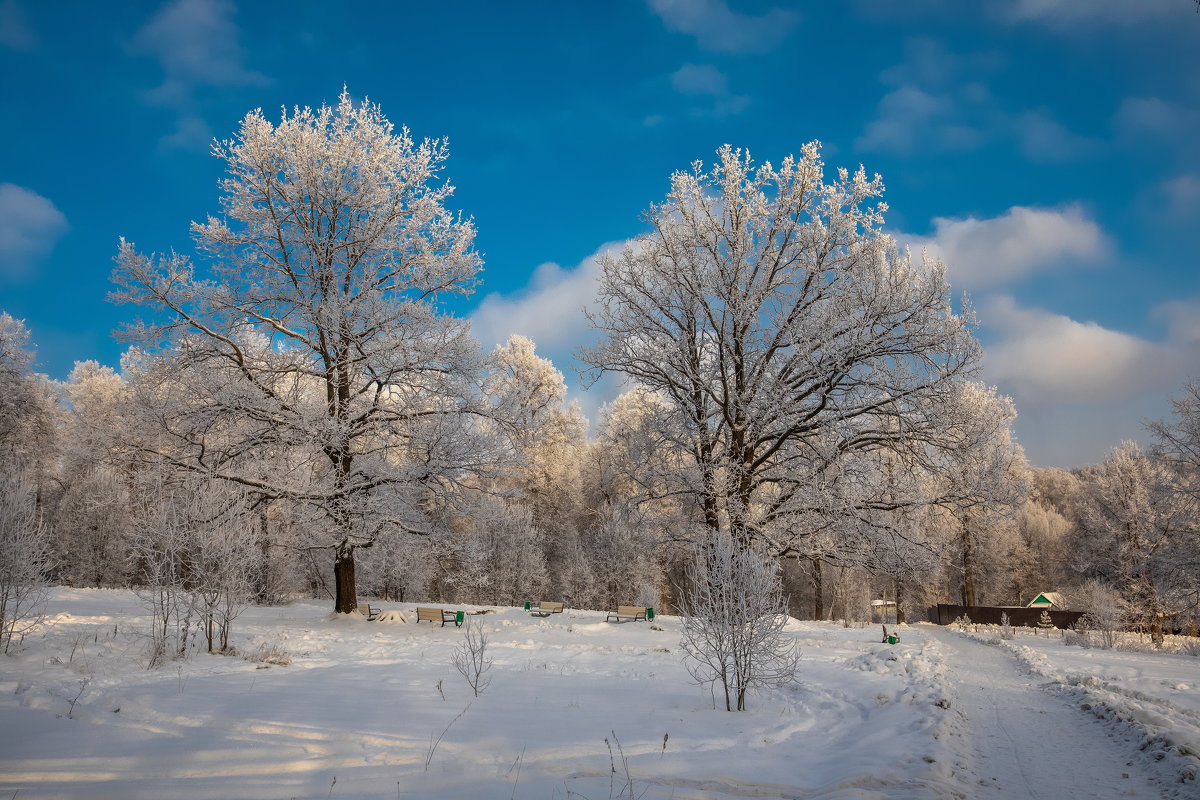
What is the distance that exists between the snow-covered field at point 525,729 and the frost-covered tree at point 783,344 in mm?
4248

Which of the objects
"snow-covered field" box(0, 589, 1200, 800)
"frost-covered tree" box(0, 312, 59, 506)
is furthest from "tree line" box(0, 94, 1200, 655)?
"frost-covered tree" box(0, 312, 59, 506)

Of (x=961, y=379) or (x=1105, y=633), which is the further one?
(x=1105, y=633)

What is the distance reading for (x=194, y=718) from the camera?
5484 millimetres

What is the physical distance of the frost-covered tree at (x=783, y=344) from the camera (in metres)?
12.8

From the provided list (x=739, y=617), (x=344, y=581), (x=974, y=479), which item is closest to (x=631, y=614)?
(x=344, y=581)

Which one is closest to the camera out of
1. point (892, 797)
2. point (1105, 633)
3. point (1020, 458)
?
point (892, 797)

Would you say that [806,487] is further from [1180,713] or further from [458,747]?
[458,747]

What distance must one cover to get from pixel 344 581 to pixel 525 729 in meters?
11.9

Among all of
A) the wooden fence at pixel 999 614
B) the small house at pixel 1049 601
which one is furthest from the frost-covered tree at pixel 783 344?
the small house at pixel 1049 601

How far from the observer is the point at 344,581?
53.3ft

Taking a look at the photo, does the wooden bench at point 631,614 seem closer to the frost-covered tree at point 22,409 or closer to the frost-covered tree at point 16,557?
the frost-covered tree at point 16,557

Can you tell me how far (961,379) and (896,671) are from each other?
5907mm

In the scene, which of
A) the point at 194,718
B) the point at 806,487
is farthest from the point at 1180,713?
the point at 194,718

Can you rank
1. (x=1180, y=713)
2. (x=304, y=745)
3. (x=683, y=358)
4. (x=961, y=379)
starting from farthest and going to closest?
(x=683, y=358)
(x=961, y=379)
(x=1180, y=713)
(x=304, y=745)
